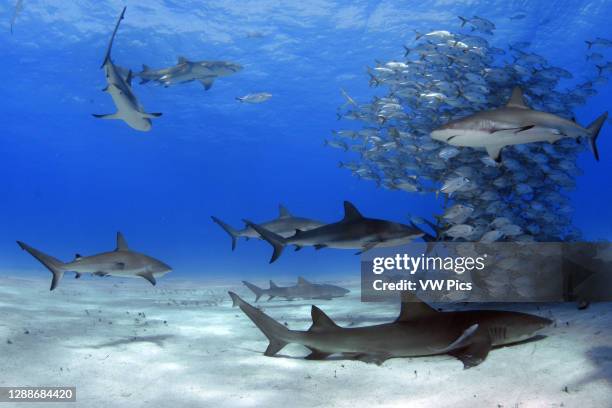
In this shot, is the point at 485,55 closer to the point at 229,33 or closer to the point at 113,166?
the point at 229,33

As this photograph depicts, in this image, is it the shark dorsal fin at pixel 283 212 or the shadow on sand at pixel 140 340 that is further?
the shark dorsal fin at pixel 283 212

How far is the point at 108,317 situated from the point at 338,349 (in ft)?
20.3

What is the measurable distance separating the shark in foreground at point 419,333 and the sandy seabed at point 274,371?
218 mm

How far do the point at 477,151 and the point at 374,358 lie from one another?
20.3ft

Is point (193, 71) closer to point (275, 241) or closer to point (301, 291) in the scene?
point (301, 291)

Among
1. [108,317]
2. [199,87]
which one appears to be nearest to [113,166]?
[199,87]

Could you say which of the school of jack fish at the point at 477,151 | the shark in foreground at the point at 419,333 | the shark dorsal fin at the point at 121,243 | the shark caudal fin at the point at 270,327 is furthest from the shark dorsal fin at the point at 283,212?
the shark in foreground at the point at 419,333

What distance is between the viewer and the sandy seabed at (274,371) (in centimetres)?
416

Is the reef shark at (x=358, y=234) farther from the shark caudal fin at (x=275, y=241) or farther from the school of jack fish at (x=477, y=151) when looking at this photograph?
the school of jack fish at (x=477, y=151)

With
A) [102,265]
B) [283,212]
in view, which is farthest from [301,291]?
[102,265]

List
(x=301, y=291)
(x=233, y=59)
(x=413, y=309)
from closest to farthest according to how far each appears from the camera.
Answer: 1. (x=413, y=309)
2. (x=301, y=291)
3. (x=233, y=59)

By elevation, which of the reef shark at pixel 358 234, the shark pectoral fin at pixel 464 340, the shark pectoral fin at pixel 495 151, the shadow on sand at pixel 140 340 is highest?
the shark pectoral fin at pixel 495 151

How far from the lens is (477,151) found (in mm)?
9531

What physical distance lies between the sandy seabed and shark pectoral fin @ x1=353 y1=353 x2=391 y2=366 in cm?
18
